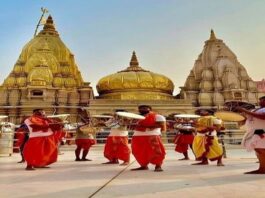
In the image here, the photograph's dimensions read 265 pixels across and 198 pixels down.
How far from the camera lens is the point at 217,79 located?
→ 37.2 metres

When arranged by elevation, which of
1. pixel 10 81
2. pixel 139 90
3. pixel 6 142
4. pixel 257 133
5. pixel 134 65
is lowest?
pixel 6 142

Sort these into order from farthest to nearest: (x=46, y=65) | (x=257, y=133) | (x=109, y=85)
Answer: (x=109, y=85) → (x=46, y=65) → (x=257, y=133)

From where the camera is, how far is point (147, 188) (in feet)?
13.6

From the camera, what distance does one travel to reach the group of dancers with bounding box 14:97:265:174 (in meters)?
6.34

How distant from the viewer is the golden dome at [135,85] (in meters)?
34.7

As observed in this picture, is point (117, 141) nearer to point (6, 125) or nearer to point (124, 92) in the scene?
point (6, 125)

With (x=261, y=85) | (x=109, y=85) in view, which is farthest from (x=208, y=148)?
(x=261, y=85)

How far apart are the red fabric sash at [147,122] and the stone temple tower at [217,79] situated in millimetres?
27951

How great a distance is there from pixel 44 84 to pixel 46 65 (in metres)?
2.70

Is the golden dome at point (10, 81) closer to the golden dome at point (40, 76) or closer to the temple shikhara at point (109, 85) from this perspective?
the temple shikhara at point (109, 85)

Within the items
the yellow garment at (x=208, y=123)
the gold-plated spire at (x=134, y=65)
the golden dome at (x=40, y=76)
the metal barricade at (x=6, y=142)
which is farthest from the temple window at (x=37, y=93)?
the yellow garment at (x=208, y=123)

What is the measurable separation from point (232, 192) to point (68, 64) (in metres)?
35.4

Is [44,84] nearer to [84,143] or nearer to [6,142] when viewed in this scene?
[6,142]

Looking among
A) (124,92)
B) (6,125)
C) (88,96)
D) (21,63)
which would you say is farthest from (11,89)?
(6,125)
